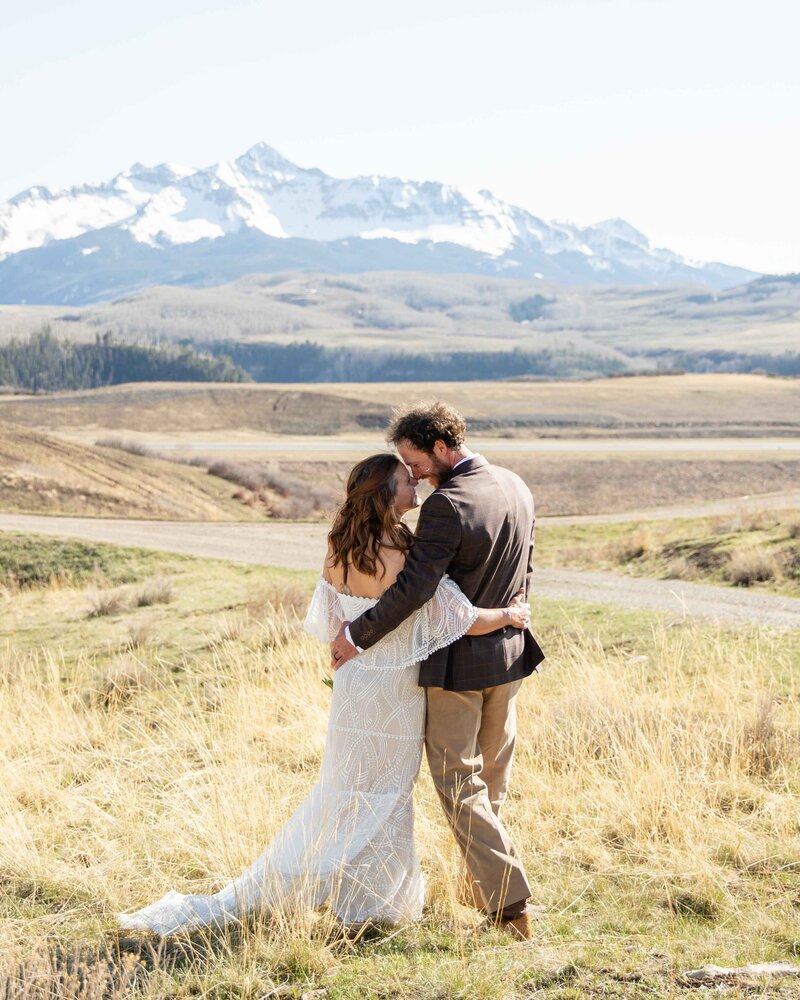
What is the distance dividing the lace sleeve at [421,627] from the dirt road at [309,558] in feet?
15.5

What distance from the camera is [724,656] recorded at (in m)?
8.88

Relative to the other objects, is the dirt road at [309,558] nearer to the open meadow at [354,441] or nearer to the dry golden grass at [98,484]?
the open meadow at [354,441]

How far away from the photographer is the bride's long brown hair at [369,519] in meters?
4.22

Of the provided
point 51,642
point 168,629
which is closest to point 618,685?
point 168,629

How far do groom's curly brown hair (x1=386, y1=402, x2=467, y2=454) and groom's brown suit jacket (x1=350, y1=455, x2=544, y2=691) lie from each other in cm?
16

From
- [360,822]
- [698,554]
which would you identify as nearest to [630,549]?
[698,554]

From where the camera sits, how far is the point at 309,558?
771 inches

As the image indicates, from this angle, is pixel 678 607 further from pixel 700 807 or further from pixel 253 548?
pixel 253 548

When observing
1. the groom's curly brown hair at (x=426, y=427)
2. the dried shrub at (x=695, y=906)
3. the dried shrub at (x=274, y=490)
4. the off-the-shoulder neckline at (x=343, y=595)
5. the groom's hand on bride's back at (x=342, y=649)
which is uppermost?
the groom's curly brown hair at (x=426, y=427)

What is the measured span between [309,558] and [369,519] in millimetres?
15465

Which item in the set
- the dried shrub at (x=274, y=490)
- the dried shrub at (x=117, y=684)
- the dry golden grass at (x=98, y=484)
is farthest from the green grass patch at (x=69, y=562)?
the dried shrub at (x=274, y=490)

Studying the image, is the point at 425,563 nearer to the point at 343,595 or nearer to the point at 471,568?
the point at 471,568

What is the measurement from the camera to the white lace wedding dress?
14.3 ft

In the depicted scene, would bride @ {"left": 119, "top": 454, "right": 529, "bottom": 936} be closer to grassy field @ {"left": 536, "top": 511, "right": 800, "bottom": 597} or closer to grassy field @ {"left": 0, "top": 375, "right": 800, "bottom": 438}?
grassy field @ {"left": 536, "top": 511, "right": 800, "bottom": 597}
